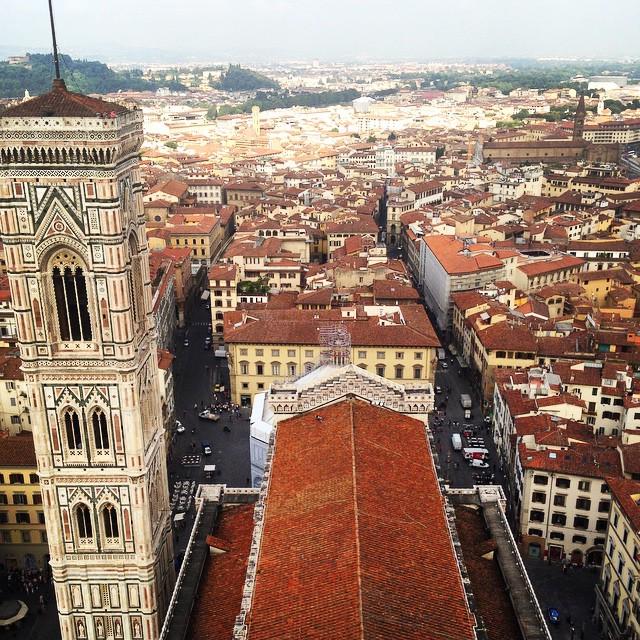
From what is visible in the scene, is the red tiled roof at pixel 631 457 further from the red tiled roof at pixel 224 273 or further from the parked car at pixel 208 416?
the red tiled roof at pixel 224 273

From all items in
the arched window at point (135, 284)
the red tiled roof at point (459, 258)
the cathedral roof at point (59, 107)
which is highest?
the cathedral roof at point (59, 107)

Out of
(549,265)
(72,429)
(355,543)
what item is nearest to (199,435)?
(72,429)

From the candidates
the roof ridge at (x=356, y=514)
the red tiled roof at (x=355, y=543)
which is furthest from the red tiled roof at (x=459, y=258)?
the red tiled roof at (x=355, y=543)

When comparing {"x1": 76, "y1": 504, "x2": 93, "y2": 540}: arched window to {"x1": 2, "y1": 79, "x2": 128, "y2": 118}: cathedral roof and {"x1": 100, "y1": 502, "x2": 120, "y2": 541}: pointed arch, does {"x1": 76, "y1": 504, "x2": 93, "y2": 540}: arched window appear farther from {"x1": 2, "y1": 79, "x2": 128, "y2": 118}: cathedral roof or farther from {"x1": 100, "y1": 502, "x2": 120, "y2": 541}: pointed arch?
{"x1": 2, "y1": 79, "x2": 128, "y2": 118}: cathedral roof

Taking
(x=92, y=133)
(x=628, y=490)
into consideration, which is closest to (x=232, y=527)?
(x=92, y=133)

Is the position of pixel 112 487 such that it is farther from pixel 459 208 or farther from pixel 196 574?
pixel 459 208
